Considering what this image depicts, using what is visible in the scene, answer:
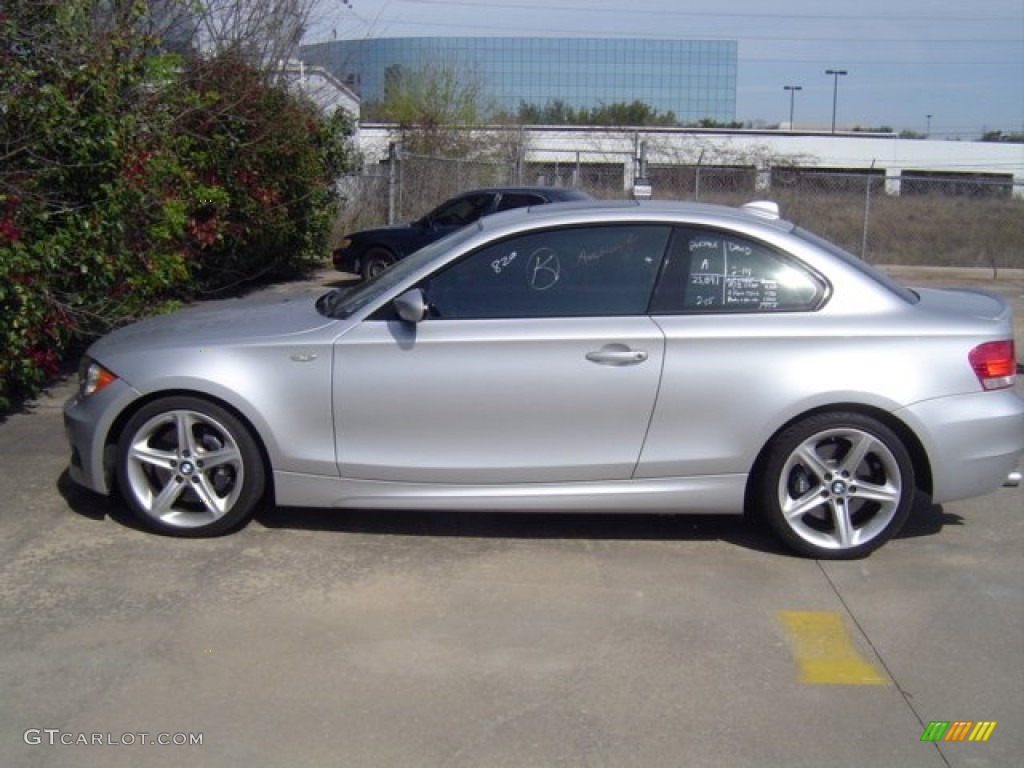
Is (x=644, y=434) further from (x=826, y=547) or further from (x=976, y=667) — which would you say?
(x=976, y=667)

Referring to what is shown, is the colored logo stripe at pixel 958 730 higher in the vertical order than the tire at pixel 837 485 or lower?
lower

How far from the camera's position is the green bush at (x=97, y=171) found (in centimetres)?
705

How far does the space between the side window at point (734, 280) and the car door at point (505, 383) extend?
170mm

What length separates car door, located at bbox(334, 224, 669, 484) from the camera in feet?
17.2

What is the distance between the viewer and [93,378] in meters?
5.52

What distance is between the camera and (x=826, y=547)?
17.6 feet

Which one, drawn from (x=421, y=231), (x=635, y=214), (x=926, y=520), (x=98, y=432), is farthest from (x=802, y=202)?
(x=98, y=432)

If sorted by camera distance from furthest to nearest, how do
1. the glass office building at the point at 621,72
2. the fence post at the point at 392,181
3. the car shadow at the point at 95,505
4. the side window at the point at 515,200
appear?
1. the glass office building at the point at 621,72
2. the fence post at the point at 392,181
3. the side window at the point at 515,200
4. the car shadow at the point at 95,505

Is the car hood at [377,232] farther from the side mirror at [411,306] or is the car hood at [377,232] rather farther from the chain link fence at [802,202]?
the side mirror at [411,306]

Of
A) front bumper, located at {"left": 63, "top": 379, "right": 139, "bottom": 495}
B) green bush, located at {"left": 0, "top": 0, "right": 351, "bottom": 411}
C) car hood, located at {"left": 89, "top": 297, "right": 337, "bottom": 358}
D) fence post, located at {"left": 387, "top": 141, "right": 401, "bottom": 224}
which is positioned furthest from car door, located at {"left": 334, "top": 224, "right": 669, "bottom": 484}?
fence post, located at {"left": 387, "top": 141, "right": 401, "bottom": 224}

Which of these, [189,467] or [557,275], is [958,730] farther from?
[189,467]

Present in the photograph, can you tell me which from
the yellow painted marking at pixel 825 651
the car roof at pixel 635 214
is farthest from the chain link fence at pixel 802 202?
the yellow painted marking at pixel 825 651

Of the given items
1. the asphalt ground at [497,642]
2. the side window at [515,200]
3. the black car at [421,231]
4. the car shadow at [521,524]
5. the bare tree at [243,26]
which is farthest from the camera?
the black car at [421,231]

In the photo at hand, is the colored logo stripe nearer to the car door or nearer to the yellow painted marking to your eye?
the yellow painted marking
